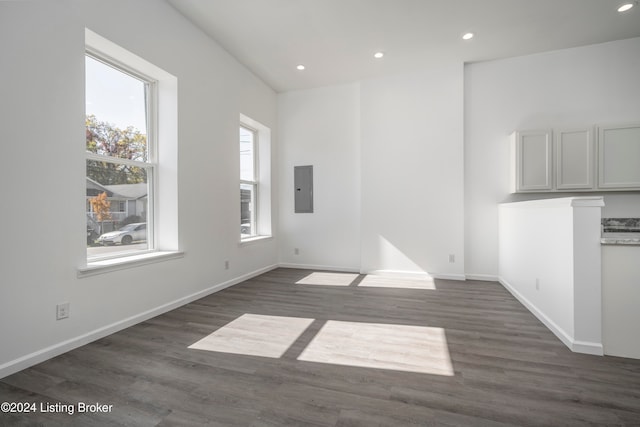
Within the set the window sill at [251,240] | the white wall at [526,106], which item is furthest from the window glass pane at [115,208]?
the white wall at [526,106]

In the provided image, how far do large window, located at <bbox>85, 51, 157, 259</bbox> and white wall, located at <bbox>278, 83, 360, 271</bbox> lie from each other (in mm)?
2566

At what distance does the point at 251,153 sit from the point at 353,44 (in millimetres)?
2439

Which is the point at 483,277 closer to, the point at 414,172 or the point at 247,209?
the point at 414,172

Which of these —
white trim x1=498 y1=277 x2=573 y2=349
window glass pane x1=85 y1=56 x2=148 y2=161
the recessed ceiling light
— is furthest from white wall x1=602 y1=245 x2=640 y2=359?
window glass pane x1=85 y1=56 x2=148 y2=161

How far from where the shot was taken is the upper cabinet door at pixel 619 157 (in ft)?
11.7

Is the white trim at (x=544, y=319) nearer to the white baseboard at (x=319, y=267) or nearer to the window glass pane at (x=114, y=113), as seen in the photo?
the white baseboard at (x=319, y=267)

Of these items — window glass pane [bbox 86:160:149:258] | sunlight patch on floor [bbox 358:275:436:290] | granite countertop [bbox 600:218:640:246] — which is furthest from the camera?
sunlight patch on floor [bbox 358:275:436:290]

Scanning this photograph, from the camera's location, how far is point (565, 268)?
7.64ft

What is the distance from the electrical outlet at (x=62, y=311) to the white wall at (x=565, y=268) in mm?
3797

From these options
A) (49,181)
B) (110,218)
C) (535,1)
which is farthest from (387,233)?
(49,181)

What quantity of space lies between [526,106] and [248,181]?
438 centimetres

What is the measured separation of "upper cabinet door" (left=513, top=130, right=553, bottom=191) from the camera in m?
3.86

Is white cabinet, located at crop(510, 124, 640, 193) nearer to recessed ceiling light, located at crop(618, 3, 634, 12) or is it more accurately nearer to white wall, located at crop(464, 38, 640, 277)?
white wall, located at crop(464, 38, 640, 277)

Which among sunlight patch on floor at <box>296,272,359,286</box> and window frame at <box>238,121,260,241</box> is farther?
window frame at <box>238,121,260,241</box>
